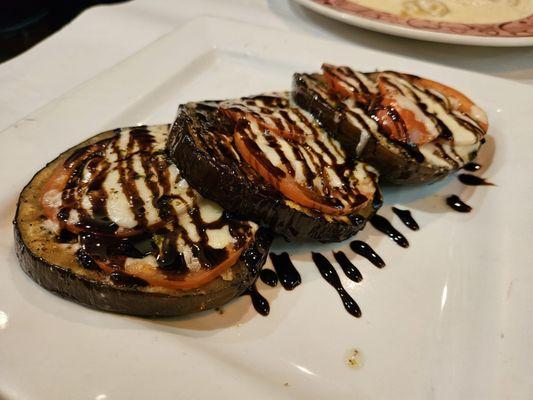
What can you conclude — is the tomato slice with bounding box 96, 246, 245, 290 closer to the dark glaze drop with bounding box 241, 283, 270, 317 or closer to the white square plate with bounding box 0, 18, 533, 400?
the white square plate with bounding box 0, 18, 533, 400

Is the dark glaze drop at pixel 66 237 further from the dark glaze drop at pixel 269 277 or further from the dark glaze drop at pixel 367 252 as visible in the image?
the dark glaze drop at pixel 367 252

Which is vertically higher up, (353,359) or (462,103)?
(462,103)

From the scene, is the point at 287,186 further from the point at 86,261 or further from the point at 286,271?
the point at 86,261

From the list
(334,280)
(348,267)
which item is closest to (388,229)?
(348,267)

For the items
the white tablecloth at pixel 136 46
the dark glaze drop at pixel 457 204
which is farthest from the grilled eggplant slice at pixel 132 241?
the white tablecloth at pixel 136 46

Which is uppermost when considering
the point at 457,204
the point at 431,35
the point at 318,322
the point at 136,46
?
the point at 431,35
